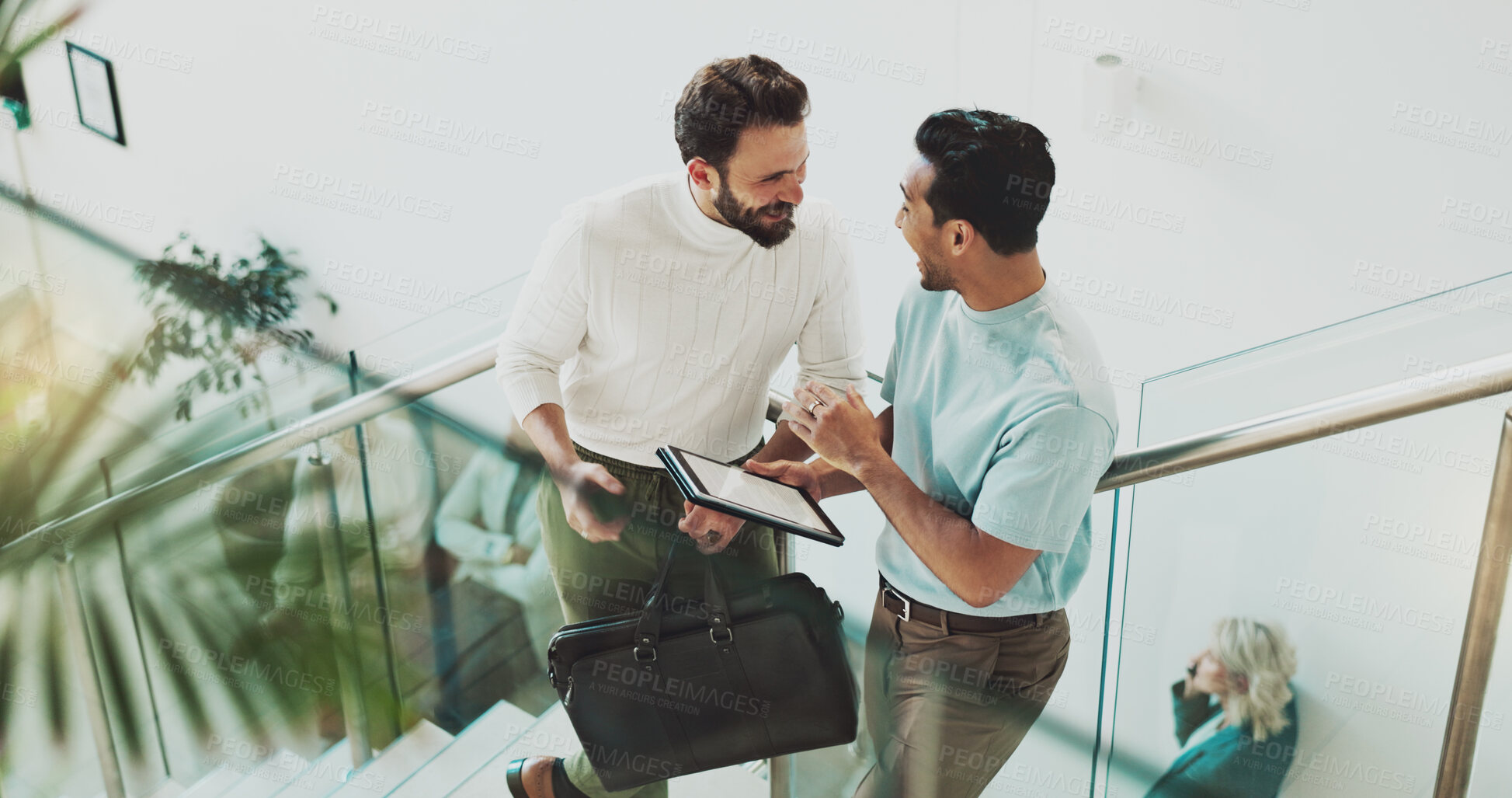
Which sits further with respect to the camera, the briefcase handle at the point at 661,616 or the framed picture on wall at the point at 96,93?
the framed picture on wall at the point at 96,93

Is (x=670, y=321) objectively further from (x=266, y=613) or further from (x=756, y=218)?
(x=266, y=613)

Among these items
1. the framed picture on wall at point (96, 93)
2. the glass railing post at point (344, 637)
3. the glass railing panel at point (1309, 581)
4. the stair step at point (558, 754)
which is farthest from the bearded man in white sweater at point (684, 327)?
the framed picture on wall at point (96, 93)

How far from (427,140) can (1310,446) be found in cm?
381

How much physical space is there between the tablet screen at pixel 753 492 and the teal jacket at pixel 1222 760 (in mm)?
790

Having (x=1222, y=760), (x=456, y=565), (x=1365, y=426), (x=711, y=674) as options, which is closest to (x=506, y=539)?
(x=456, y=565)

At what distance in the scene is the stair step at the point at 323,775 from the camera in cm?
287

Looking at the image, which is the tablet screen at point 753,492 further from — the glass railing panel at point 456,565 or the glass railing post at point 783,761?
the glass railing panel at point 456,565

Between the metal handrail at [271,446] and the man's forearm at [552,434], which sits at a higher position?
the man's forearm at [552,434]

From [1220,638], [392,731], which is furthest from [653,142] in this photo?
[1220,638]

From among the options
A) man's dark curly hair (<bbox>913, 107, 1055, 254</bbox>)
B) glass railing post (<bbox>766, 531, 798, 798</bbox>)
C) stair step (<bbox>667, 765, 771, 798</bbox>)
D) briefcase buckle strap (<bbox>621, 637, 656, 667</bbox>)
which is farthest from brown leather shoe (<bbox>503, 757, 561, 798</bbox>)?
man's dark curly hair (<bbox>913, 107, 1055, 254</bbox>)

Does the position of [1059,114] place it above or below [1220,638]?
above

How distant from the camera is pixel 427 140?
4.70 m

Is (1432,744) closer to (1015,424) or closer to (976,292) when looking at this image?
(1015,424)

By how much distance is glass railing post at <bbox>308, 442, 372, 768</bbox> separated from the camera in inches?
113
